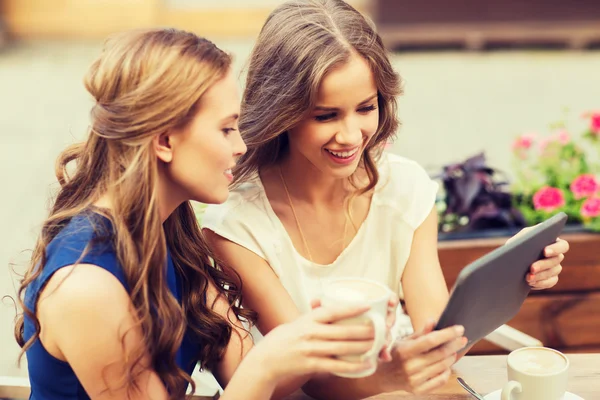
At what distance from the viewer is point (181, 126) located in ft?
4.41

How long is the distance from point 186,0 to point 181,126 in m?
7.94

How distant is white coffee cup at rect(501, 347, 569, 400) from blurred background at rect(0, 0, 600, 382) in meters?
2.58

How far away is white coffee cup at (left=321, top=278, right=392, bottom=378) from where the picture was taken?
3.69 ft

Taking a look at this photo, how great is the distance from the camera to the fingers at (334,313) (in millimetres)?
1119

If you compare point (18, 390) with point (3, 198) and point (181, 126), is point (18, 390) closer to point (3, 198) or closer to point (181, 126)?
point (181, 126)

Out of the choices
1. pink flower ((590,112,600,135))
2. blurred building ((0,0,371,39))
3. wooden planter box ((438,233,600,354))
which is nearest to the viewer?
wooden planter box ((438,233,600,354))

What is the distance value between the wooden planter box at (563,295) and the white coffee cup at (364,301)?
143 centimetres

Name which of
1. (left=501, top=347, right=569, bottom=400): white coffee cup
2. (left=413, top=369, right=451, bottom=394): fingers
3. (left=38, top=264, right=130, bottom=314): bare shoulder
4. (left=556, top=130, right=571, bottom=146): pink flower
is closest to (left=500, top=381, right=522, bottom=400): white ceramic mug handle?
(left=501, top=347, right=569, bottom=400): white coffee cup

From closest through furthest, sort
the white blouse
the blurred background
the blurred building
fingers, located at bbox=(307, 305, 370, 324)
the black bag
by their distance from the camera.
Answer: fingers, located at bbox=(307, 305, 370, 324) < the white blouse < the black bag < the blurred background < the blurred building

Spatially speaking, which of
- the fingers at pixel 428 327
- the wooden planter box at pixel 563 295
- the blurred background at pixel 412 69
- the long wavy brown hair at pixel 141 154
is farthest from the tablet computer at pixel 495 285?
the blurred background at pixel 412 69

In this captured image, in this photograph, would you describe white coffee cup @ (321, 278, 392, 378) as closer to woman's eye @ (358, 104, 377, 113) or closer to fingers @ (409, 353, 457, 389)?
fingers @ (409, 353, 457, 389)

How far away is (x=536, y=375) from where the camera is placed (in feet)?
4.42

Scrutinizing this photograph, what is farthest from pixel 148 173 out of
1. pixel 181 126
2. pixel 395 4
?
pixel 395 4

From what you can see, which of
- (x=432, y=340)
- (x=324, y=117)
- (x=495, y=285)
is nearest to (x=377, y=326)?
(x=432, y=340)
